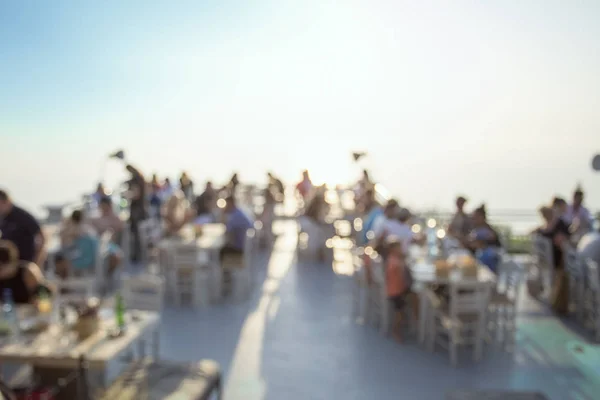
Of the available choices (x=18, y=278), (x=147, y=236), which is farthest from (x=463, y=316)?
(x=147, y=236)

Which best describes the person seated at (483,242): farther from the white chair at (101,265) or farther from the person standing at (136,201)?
the person standing at (136,201)

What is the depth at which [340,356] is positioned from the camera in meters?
5.24

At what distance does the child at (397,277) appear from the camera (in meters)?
5.44

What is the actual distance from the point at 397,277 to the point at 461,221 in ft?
8.22

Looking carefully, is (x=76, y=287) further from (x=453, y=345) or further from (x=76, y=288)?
(x=453, y=345)

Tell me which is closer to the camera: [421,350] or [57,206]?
[421,350]

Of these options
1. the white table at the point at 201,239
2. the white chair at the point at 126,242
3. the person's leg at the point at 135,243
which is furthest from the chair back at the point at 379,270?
the white chair at the point at 126,242

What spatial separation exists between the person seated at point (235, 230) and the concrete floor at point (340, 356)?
67 centimetres

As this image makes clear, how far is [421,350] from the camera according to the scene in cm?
543

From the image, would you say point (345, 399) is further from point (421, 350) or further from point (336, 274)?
point (336, 274)

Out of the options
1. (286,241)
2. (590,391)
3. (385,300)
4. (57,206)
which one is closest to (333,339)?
(385,300)

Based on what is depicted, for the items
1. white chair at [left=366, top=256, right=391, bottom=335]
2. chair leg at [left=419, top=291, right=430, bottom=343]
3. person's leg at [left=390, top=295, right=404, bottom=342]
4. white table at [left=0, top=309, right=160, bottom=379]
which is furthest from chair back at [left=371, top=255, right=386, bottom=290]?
white table at [left=0, top=309, right=160, bottom=379]

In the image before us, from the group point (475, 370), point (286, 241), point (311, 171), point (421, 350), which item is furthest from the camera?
point (311, 171)

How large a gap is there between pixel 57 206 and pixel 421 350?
842 centimetres
